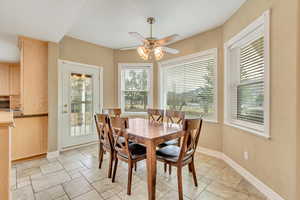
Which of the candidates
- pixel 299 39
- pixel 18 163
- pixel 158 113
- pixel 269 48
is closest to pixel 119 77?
pixel 158 113

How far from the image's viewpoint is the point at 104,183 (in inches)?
85.7

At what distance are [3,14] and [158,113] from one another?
281cm

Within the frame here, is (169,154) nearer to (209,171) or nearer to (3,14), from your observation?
(209,171)

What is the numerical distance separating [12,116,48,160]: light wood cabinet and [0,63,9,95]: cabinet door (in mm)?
3492

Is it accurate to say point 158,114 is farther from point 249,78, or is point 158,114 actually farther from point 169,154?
point 249,78

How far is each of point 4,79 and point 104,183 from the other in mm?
5622

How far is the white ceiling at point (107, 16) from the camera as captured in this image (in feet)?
6.89

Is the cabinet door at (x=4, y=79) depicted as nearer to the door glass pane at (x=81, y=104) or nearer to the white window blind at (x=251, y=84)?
the door glass pane at (x=81, y=104)

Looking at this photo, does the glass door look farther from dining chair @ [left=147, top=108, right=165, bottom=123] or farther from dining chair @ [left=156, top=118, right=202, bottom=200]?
dining chair @ [left=156, top=118, right=202, bottom=200]

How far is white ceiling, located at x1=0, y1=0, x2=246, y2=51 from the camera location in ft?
6.89

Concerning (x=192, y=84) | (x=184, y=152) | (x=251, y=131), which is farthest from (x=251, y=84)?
(x=184, y=152)

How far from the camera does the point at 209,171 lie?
2.53 metres

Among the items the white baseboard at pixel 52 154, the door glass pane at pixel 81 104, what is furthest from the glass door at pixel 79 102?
the white baseboard at pixel 52 154

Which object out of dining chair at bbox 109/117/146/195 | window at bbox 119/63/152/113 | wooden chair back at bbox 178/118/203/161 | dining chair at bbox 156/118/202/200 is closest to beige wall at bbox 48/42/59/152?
window at bbox 119/63/152/113
